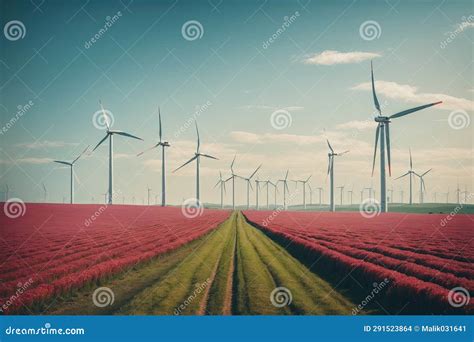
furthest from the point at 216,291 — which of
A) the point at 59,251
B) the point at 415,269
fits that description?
the point at 59,251

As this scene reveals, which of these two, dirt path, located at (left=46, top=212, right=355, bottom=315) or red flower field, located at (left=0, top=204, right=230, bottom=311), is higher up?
red flower field, located at (left=0, top=204, right=230, bottom=311)

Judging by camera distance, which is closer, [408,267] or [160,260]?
[408,267]

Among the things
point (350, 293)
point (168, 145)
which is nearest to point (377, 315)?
point (350, 293)

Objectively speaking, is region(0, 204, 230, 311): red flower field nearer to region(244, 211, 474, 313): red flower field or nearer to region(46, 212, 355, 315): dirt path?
region(46, 212, 355, 315): dirt path

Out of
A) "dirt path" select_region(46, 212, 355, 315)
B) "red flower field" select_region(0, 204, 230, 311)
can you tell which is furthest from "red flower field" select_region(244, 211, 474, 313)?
"red flower field" select_region(0, 204, 230, 311)

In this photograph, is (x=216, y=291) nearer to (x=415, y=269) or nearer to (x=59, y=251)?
(x=415, y=269)

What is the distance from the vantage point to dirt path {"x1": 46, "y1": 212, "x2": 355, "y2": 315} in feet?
69.3

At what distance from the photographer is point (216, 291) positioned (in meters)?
24.3

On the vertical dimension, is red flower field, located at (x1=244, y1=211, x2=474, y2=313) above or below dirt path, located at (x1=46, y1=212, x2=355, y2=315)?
above

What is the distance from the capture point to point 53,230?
5475 centimetres

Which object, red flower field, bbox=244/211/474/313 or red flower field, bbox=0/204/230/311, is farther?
red flower field, bbox=0/204/230/311

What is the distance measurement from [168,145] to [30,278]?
276ft
